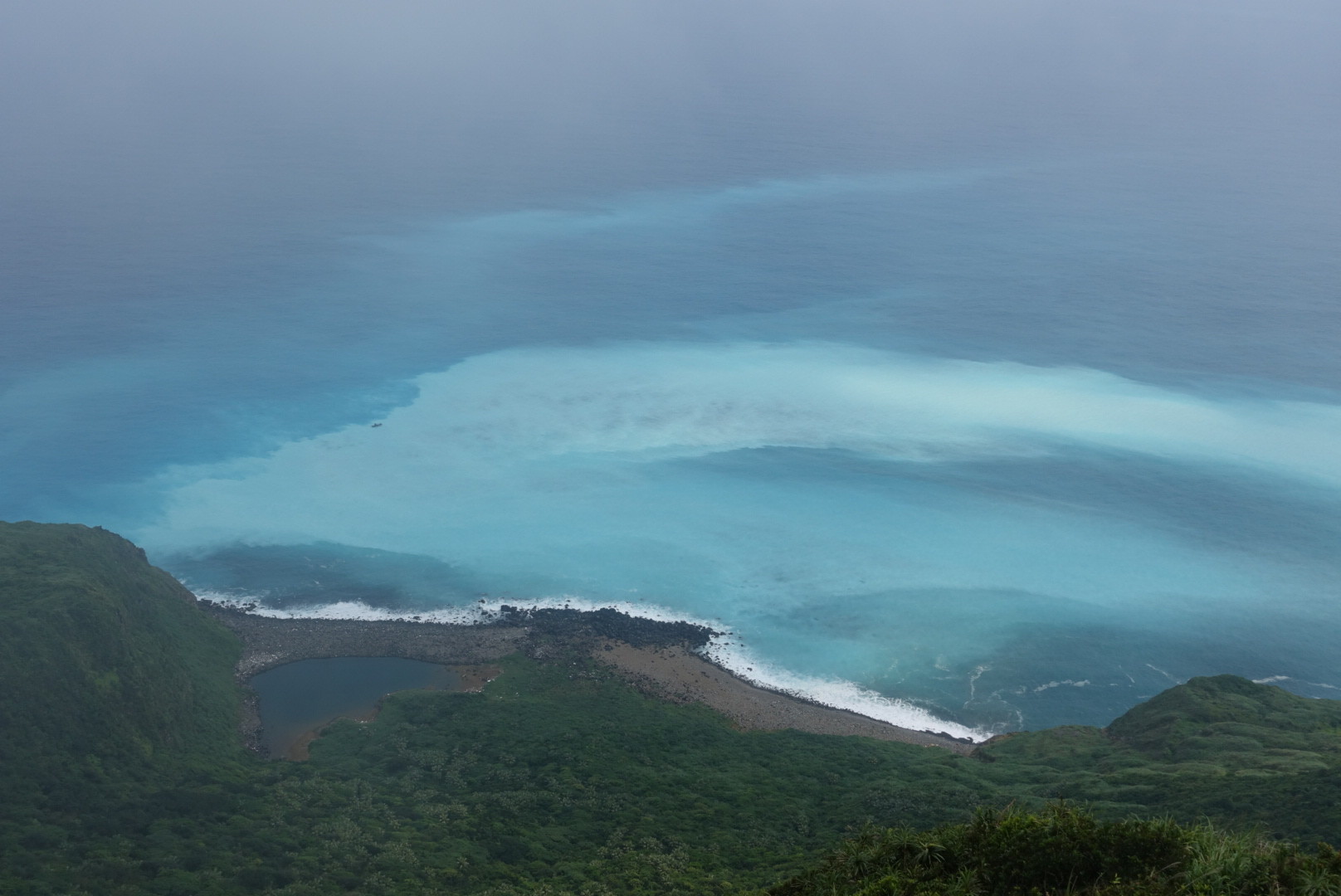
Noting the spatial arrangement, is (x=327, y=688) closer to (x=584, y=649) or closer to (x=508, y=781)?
(x=584, y=649)

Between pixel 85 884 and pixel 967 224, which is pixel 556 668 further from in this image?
pixel 967 224

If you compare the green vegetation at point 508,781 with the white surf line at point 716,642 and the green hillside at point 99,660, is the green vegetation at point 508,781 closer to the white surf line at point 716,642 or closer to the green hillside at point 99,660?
the green hillside at point 99,660

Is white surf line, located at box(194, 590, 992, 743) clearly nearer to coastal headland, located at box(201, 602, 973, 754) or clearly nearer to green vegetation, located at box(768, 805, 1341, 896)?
coastal headland, located at box(201, 602, 973, 754)

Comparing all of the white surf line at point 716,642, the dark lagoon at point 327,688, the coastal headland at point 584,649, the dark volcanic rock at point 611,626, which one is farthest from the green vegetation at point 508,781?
the white surf line at point 716,642

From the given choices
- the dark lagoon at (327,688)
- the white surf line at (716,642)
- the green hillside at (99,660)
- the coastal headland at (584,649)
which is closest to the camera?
the green hillside at (99,660)

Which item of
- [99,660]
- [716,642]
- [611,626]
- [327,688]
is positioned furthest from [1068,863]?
[327,688]

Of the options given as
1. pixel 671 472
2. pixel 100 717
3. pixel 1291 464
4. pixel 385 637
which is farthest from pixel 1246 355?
pixel 100 717

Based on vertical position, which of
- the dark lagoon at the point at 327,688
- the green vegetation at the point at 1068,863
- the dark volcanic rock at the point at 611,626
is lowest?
the green vegetation at the point at 1068,863
